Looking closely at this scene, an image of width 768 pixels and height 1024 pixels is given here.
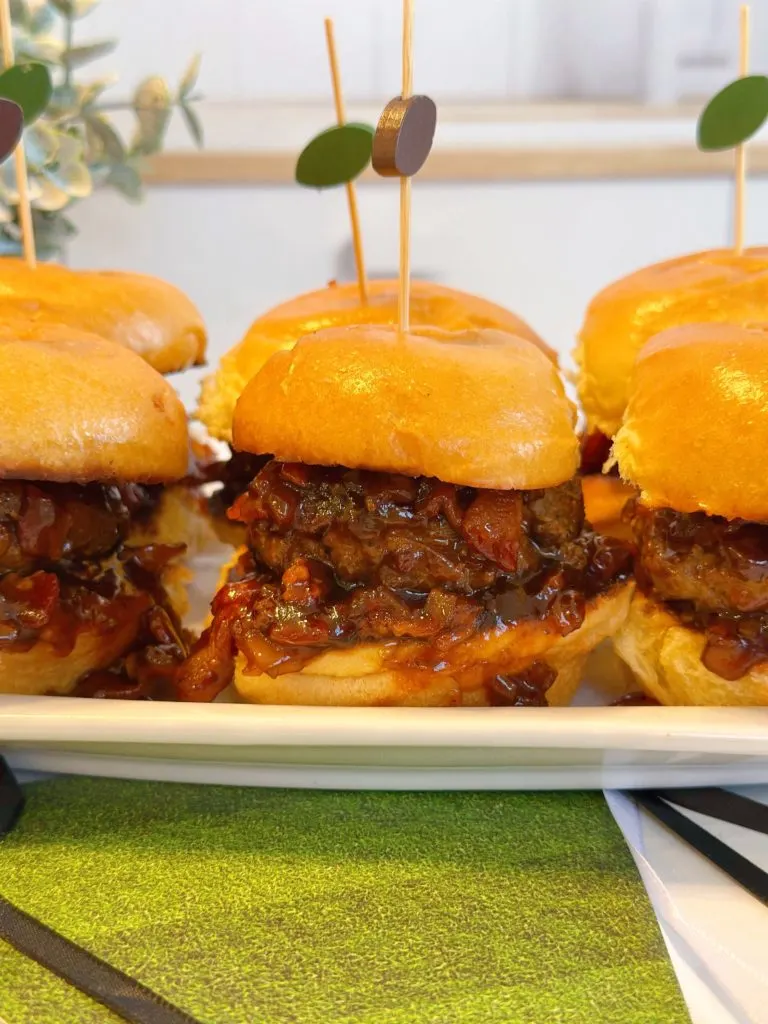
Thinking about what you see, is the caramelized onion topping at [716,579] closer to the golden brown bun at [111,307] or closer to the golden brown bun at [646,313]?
the golden brown bun at [646,313]

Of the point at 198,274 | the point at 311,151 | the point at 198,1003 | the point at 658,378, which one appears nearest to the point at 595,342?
the point at 658,378

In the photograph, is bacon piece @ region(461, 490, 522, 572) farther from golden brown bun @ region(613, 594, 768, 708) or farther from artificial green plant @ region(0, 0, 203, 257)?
artificial green plant @ region(0, 0, 203, 257)

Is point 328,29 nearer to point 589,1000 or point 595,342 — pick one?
point 595,342

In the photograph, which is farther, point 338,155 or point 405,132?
point 338,155

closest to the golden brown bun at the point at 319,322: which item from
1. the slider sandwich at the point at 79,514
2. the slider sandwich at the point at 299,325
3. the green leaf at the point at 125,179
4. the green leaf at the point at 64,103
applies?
the slider sandwich at the point at 299,325

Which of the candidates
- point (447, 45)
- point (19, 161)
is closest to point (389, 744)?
point (19, 161)

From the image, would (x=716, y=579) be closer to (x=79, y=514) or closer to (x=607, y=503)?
(x=607, y=503)
